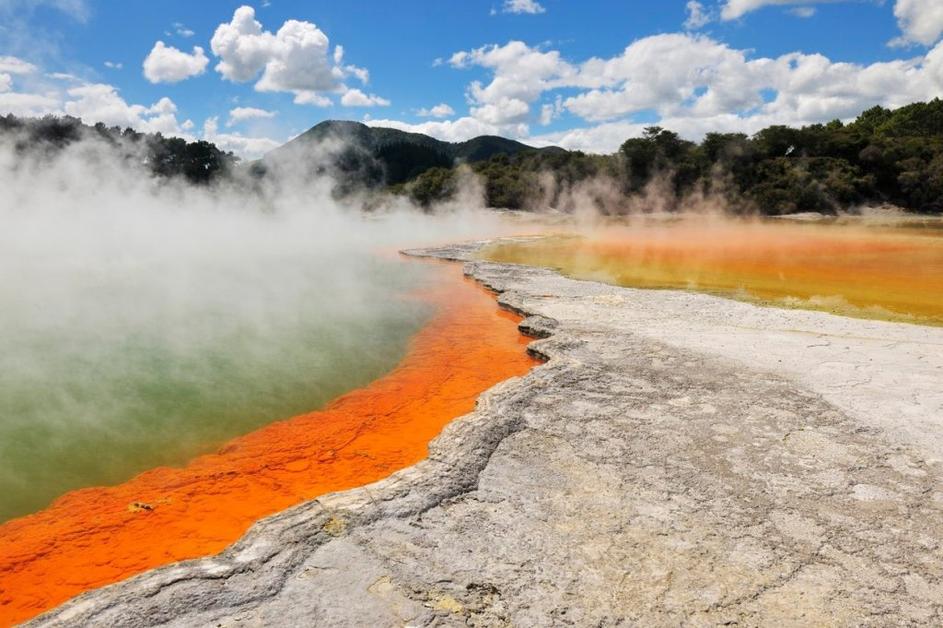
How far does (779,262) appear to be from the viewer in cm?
1263

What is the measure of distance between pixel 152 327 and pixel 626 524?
658 cm

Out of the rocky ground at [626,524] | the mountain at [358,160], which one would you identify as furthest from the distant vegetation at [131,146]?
the rocky ground at [626,524]

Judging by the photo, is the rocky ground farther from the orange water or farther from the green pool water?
the green pool water

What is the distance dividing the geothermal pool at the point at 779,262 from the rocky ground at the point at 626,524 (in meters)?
3.99

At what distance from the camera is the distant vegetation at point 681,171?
90.2ft

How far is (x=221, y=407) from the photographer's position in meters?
5.02

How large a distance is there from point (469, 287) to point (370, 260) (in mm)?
4659

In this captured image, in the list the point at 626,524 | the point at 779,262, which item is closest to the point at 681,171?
the point at 779,262

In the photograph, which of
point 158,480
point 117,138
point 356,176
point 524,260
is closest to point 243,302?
point 158,480

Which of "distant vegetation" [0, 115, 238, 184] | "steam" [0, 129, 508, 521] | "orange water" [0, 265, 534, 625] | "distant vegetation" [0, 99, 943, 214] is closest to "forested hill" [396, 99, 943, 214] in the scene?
"distant vegetation" [0, 99, 943, 214]

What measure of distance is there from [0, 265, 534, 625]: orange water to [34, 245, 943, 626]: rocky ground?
65cm

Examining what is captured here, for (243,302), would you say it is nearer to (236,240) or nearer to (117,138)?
(236,240)

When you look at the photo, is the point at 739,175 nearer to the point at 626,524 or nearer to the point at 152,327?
the point at 152,327

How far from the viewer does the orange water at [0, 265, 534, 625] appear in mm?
3080
